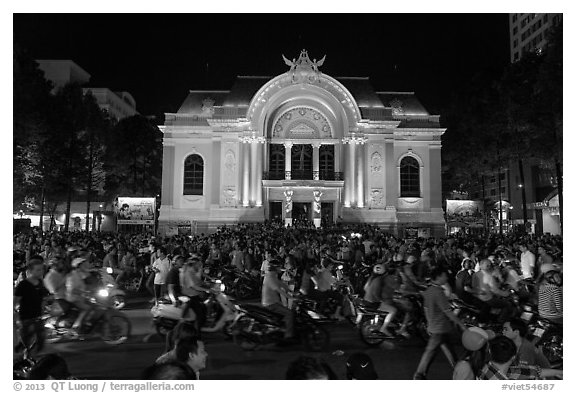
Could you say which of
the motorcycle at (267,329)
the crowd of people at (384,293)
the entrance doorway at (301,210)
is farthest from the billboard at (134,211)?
the motorcycle at (267,329)

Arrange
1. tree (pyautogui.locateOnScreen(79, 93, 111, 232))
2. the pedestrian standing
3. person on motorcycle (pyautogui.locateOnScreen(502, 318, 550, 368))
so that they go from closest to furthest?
person on motorcycle (pyautogui.locateOnScreen(502, 318, 550, 368)) → the pedestrian standing → tree (pyautogui.locateOnScreen(79, 93, 111, 232))

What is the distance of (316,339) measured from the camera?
30.9 feet

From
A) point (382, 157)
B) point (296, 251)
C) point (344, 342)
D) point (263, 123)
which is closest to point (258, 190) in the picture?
point (263, 123)

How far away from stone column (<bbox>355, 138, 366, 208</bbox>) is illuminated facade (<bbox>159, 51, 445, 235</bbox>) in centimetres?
8

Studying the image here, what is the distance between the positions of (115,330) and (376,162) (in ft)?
109

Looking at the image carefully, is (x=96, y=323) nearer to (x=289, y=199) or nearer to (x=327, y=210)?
(x=289, y=199)

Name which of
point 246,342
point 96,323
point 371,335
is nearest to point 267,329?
point 246,342

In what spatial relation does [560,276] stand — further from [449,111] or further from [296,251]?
[449,111]

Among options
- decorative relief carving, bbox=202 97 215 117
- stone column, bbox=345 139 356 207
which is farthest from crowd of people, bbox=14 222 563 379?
decorative relief carving, bbox=202 97 215 117

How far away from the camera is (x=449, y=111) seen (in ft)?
156

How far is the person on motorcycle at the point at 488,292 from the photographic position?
966 cm

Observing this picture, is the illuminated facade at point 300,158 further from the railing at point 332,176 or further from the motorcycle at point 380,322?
the motorcycle at point 380,322

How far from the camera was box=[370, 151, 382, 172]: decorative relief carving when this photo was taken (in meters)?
40.8

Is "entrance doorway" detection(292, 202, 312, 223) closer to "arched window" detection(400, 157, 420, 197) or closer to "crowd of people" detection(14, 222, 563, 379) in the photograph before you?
"arched window" detection(400, 157, 420, 197)
